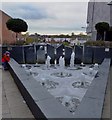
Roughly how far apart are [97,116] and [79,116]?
230mm

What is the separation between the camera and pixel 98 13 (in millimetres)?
28953

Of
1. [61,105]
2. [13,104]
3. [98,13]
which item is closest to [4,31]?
[98,13]

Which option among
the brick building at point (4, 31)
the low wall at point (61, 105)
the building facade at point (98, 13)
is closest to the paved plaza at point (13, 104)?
the low wall at point (61, 105)

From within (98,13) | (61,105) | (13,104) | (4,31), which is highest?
(98,13)

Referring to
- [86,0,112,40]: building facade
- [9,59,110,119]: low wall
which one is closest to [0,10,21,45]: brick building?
[86,0,112,40]: building facade

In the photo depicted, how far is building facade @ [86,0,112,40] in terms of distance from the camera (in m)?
24.3

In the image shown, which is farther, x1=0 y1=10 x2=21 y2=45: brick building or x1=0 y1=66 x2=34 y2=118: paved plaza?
x1=0 y1=10 x2=21 y2=45: brick building

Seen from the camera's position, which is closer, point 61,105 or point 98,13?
point 61,105

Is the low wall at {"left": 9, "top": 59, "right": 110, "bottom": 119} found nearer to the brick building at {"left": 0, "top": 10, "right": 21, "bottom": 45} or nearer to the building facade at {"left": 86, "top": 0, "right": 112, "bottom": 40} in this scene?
Answer: the building facade at {"left": 86, "top": 0, "right": 112, "bottom": 40}

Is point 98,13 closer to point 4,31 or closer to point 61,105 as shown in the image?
point 4,31

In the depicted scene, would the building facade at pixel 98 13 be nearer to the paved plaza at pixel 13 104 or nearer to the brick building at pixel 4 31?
the brick building at pixel 4 31

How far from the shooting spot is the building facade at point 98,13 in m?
24.3

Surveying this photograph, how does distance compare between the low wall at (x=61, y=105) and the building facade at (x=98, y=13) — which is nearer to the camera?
the low wall at (x=61, y=105)

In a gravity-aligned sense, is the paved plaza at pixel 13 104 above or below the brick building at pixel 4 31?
below
